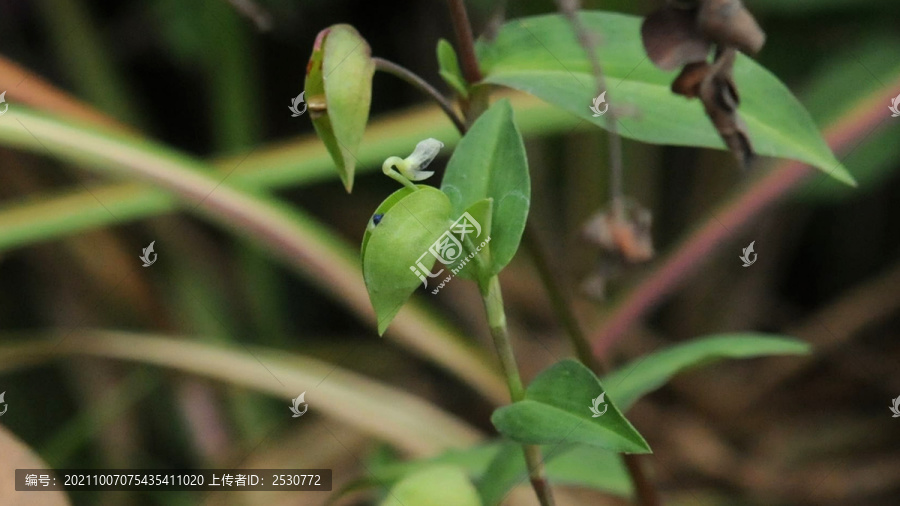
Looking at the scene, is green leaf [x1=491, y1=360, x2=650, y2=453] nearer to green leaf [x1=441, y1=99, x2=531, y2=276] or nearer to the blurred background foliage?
green leaf [x1=441, y1=99, x2=531, y2=276]

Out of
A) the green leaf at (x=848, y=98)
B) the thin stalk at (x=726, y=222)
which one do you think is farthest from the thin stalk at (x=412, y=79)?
the green leaf at (x=848, y=98)

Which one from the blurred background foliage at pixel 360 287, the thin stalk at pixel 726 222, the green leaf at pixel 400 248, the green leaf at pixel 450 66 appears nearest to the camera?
the green leaf at pixel 400 248

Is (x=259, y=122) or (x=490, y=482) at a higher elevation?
(x=259, y=122)

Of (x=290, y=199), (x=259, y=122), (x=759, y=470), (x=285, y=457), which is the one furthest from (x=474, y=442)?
(x=259, y=122)

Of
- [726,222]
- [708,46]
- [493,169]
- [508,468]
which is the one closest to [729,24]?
[708,46]

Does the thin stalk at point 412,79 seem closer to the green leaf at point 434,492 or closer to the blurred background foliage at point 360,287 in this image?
the green leaf at point 434,492

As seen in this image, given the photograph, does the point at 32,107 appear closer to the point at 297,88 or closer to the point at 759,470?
the point at 297,88
